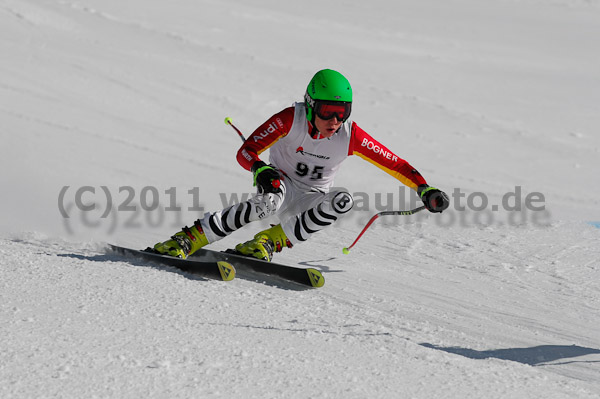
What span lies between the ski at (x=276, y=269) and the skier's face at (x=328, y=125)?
0.99 m

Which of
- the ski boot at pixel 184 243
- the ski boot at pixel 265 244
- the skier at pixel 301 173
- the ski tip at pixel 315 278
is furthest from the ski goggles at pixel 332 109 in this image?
the ski boot at pixel 184 243

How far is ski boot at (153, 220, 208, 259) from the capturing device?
5082mm

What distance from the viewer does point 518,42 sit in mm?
19312

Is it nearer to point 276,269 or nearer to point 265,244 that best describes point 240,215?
point 265,244

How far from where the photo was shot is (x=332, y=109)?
493 centimetres

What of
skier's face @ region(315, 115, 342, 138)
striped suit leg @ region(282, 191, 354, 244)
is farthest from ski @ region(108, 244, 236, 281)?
skier's face @ region(315, 115, 342, 138)

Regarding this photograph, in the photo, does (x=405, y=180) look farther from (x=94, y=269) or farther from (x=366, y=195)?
(x=366, y=195)

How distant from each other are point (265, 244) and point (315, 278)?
1.73ft

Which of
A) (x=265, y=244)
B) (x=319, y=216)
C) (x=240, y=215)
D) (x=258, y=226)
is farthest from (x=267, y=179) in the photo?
(x=258, y=226)

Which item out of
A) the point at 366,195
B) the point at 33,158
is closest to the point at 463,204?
the point at 366,195

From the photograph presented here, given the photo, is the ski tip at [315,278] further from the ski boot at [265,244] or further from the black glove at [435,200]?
the black glove at [435,200]

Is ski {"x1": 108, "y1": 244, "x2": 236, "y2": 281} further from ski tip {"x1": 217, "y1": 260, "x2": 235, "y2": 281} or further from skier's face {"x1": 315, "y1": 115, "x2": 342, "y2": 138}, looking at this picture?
Answer: skier's face {"x1": 315, "y1": 115, "x2": 342, "y2": 138}

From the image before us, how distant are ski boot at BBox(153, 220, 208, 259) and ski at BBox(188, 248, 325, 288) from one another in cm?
17

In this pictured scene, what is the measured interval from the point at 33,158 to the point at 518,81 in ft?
36.1
